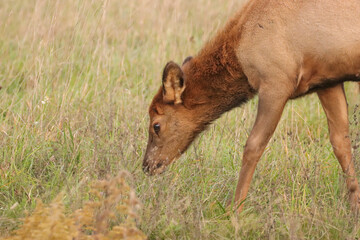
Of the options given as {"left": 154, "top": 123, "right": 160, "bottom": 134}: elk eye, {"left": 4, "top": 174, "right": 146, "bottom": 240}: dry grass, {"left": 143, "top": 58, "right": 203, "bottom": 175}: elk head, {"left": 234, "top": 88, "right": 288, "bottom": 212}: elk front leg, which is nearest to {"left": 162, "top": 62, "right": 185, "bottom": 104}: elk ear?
{"left": 143, "top": 58, "right": 203, "bottom": 175}: elk head

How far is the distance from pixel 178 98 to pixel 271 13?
1.19 metres

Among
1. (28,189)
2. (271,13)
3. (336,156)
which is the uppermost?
(271,13)

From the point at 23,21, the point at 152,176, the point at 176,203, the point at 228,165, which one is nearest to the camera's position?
the point at 176,203

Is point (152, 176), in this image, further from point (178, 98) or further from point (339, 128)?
point (339, 128)

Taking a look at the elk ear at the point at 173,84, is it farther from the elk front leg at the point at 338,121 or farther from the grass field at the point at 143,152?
the elk front leg at the point at 338,121

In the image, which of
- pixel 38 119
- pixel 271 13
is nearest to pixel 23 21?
pixel 38 119

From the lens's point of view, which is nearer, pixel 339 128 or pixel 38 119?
pixel 339 128

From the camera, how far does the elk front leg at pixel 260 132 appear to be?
17.9 feet

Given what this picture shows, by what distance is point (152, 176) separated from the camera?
5934 mm

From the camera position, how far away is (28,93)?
7672mm

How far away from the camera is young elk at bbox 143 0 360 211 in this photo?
541 centimetres

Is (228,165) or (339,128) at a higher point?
(339,128)

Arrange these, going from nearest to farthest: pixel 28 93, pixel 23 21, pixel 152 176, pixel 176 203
Result: pixel 176 203 < pixel 152 176 < pixel 28 93 < pixel 23 21

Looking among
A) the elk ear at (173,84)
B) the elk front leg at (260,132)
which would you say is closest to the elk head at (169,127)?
the elk ear at (173,84)
